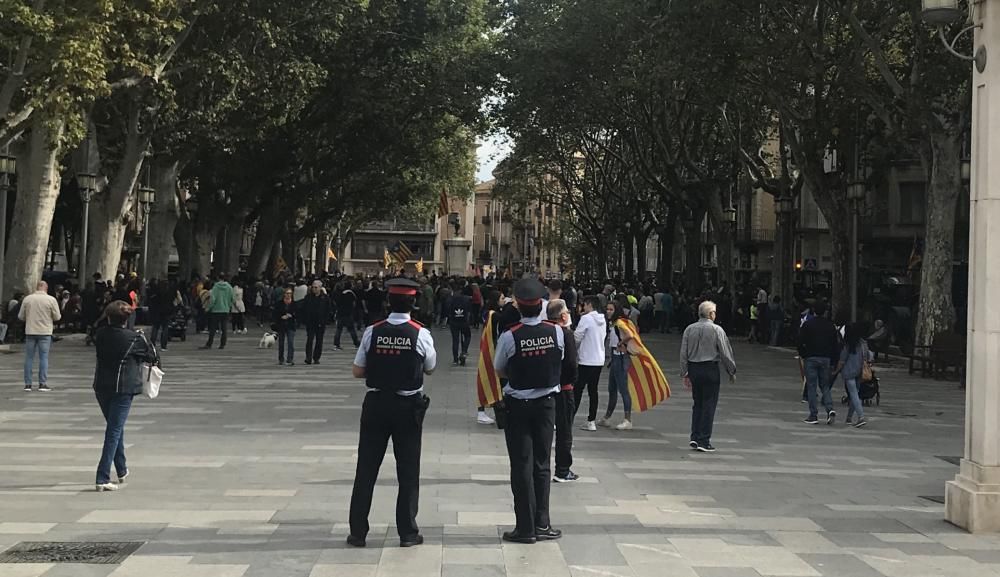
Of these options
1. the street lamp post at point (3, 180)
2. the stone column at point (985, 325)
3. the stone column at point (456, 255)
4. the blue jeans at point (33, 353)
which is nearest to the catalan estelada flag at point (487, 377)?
the stone column at point (985, 325)

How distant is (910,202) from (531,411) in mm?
43719

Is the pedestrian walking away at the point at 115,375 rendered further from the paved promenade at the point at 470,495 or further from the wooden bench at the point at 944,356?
the wooden bench at the point at 944,356

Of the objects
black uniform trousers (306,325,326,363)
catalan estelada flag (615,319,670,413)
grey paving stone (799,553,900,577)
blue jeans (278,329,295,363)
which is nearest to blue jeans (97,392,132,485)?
grey paving stone (799,553,900,577)

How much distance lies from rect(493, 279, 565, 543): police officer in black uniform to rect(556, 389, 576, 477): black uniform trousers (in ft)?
5.98

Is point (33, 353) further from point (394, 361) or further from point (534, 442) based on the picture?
point (534, 442)

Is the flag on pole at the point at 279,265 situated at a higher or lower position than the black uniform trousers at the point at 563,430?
higher

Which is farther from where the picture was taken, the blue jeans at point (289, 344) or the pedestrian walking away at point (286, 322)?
the blue jeans at point (289, 344)

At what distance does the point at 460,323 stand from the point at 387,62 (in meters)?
16.4

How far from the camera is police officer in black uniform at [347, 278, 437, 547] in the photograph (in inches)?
287

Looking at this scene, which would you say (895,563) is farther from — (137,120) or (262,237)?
(262,237)

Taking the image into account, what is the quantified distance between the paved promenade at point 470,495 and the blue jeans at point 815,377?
36cm

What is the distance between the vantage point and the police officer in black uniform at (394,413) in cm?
728

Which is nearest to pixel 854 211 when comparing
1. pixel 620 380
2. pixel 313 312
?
pixel 313 312

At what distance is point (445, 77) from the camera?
3659 centimetres
